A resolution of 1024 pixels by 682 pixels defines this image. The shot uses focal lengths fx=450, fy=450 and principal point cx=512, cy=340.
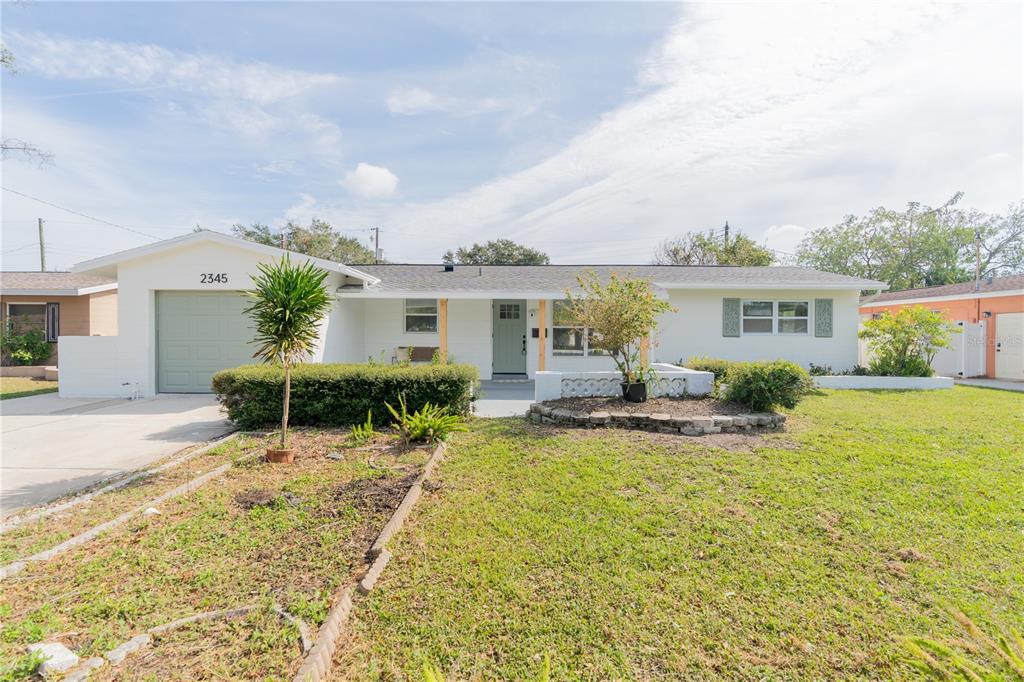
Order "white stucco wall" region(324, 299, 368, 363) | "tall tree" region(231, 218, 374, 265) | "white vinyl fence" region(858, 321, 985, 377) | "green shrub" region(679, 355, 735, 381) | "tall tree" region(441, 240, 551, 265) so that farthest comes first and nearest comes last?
1. "tall tree" region(441, 240, 551, 265)
2. "tall tree" region(231, 218, 374, 265)
3. "white vinyl fence" region(858, 321, 985, 377)
4. "white stucco wall" region(324, 299, 368, 363)
5. "green shrub" region(679, 355, 735, 381)

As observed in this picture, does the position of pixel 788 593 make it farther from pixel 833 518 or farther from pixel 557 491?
pixel 557 491

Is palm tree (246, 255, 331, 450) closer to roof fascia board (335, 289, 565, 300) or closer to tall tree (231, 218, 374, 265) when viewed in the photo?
roof fascia board (335, 289, 565, 300)

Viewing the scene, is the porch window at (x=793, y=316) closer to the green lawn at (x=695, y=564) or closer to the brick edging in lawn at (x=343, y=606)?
the green lawn at (x=695, y=564)

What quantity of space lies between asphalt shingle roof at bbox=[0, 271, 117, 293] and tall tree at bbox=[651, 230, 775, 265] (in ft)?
107

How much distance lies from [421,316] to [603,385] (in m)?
7.32

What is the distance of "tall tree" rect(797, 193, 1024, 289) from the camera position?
31016 millimetres

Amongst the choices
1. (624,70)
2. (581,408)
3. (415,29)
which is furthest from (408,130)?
(581,408)

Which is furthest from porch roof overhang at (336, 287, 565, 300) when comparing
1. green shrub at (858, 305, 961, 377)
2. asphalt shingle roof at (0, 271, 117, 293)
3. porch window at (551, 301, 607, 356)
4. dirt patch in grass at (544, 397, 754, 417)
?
asphalt shingle roof at (0, 271, 117, 293)

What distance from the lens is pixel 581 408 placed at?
7496 millimetres

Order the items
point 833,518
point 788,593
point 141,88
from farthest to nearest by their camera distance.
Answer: point 141,88 < point 833,518 < point 788,593

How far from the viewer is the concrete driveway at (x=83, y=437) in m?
5.13

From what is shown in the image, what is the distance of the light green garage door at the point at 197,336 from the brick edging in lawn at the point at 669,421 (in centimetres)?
809

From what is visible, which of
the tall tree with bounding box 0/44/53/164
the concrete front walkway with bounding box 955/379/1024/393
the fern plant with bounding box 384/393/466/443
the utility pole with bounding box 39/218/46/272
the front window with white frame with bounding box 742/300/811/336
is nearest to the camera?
the fern plant with bounding box 384/393/466/443

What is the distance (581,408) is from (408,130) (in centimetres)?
930
